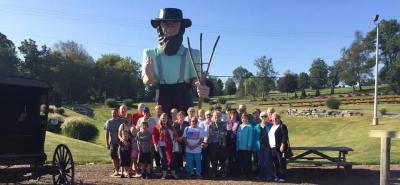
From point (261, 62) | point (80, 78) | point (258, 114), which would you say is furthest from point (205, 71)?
point (261, 62)

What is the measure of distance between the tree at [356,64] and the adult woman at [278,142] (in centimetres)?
7951

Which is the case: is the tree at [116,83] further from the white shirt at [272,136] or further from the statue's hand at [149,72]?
the white shirt at [272,136]

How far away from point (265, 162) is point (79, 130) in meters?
12.7

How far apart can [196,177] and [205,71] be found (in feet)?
7.43

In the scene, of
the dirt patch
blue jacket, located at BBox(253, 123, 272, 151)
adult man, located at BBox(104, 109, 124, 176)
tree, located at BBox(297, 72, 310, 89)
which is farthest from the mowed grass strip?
tree, located at BBox(297, 72, 310, 89)

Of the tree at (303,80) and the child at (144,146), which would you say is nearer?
the child at (144,146)

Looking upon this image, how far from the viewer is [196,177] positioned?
1052 cm

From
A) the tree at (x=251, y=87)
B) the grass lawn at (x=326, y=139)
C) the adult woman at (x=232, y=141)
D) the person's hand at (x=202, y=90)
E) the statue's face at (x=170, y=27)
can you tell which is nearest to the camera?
the person's hand at (x=202, y=90)

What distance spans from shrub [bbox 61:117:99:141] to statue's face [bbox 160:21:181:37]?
11593 mm

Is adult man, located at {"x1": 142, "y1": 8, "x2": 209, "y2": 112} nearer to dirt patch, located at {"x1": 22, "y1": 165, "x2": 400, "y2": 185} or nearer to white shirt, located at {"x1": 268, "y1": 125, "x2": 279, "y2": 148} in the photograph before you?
white shirt, located at {"x1": 268, "y1": 125, "x2": 279, "y2": 148}

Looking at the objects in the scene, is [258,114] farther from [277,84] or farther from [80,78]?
[277,84]

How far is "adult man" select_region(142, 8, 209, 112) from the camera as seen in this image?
1100cm

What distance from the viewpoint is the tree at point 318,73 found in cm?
9411

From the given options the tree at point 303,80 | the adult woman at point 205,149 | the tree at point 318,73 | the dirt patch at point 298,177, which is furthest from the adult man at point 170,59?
the tree at point 318,73
